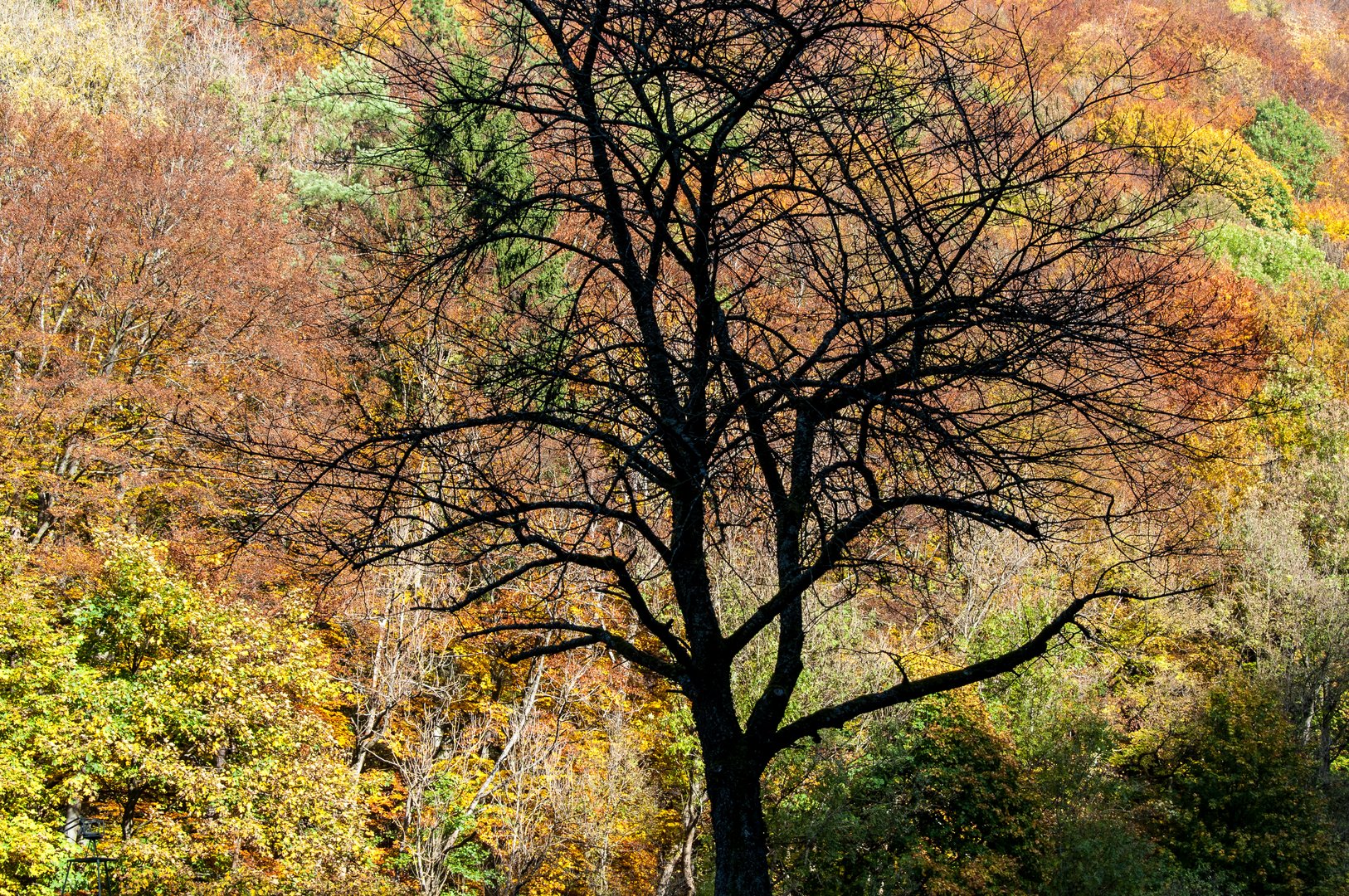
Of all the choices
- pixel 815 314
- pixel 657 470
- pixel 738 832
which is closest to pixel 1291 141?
pixel 815 314

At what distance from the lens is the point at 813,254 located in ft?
→ 14.5

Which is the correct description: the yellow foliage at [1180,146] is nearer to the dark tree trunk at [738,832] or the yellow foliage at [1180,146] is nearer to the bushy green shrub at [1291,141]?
the dark tree trunk at [738,832]

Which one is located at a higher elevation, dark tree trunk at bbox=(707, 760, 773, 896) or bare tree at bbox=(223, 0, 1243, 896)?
bare tree at bbox=(223, 0, 1243, 896)

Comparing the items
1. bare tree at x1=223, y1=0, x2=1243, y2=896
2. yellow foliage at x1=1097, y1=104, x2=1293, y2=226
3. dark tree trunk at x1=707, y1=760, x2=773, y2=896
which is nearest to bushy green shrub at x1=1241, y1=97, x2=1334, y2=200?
yellow foliage at x1=1097, y1=104, x2=1293, y2=226

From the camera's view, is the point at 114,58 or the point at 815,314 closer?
the point at 815,314

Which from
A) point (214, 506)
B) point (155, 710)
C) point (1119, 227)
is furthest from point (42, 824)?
point (1119, 227)

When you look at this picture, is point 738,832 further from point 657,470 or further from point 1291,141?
point 1291,141

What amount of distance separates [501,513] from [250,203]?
17768mm

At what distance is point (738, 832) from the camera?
4.64 m

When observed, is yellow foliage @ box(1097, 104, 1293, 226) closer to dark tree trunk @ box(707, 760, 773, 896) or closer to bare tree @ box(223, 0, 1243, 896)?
bare tree @ box(223, 0, 1243, 896)

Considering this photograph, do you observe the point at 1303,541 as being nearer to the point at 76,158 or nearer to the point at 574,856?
the point at 574,856

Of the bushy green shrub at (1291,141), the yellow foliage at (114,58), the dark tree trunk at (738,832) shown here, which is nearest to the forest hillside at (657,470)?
the dark tree trunk at (738,832)

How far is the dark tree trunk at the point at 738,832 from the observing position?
4.60 m

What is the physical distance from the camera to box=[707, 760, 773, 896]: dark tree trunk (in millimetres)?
4602
